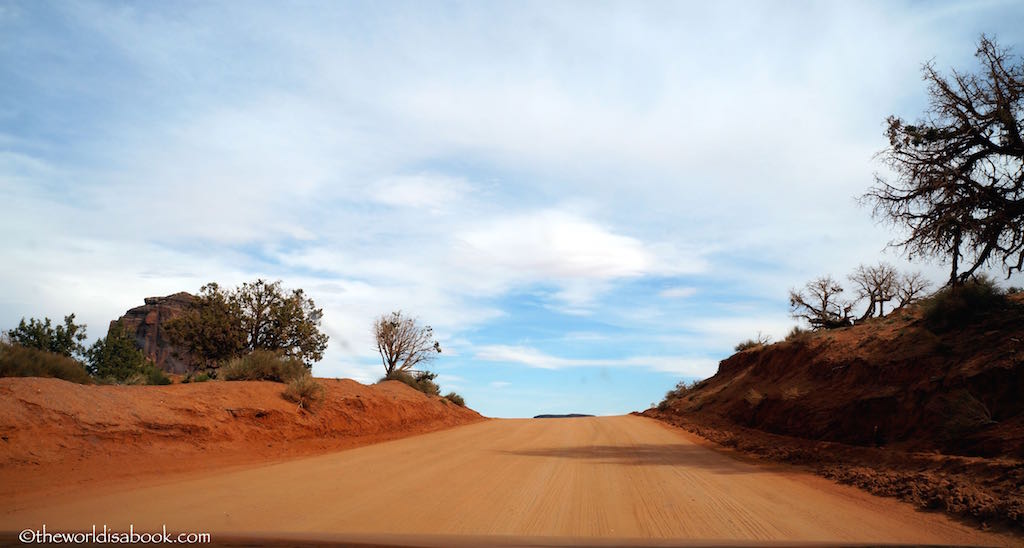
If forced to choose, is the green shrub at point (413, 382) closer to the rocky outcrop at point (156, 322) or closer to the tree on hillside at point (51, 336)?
the tree on hillside at point (51, 336)

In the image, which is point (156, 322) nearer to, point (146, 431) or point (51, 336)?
point (51, 336)

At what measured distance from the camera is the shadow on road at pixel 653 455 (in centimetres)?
1278

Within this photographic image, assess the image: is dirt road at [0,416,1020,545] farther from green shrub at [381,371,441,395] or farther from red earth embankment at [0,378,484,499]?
green shrub at [381,371,441,395]

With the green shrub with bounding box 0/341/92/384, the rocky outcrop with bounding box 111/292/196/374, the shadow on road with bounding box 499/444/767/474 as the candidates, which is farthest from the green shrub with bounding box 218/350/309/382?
the rocky outcrop with bounding box 111/292/196/374

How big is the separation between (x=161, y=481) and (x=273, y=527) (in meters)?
4.62

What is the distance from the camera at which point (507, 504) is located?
8.23 meters

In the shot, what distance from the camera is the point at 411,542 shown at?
19.8 ft

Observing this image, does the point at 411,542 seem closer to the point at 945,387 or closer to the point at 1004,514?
the point at 1004,514

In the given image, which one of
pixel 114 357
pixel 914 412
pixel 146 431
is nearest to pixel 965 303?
pixel 914 412

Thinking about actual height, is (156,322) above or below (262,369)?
above

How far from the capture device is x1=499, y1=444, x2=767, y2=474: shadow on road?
41.9ft

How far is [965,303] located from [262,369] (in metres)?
20.6

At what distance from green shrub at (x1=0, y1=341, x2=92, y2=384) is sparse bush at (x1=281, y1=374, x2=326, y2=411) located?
5.17 m

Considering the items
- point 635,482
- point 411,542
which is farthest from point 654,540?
point 635,482
